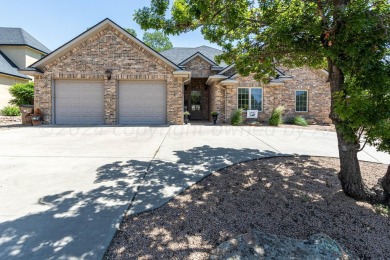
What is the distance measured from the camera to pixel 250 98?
51.6 ft

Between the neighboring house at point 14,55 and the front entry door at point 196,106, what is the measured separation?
48.2 feet

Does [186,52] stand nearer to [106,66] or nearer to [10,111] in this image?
[106,66]

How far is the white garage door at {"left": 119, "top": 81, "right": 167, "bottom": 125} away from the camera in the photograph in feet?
44.0

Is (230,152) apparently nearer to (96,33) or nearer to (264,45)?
(264,45)

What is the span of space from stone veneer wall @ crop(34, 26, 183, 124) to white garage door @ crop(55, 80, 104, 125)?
359 millimetres

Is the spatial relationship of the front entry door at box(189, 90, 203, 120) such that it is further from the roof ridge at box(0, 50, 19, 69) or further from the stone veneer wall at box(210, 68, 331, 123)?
the roof ridge at box(0, 50, 19, 69)

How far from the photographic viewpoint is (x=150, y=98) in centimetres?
1347

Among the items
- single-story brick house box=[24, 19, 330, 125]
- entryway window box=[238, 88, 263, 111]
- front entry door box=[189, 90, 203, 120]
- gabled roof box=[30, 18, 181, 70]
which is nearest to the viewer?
gabled roof box=[30, 18, 181, 70]

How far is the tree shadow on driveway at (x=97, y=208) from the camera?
232 centimetres

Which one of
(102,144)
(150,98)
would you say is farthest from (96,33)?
(102,144)

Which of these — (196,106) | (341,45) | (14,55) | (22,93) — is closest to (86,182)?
(341,45)

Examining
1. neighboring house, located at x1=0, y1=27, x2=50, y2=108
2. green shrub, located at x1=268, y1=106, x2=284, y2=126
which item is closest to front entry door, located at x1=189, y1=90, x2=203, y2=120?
green shrub, located at x1=268, y1=106, x2=284, y2=126

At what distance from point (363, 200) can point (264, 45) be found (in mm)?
3687

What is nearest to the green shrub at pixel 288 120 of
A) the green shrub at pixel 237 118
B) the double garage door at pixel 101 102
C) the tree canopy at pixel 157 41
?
the green shrub at pixel 237 118
